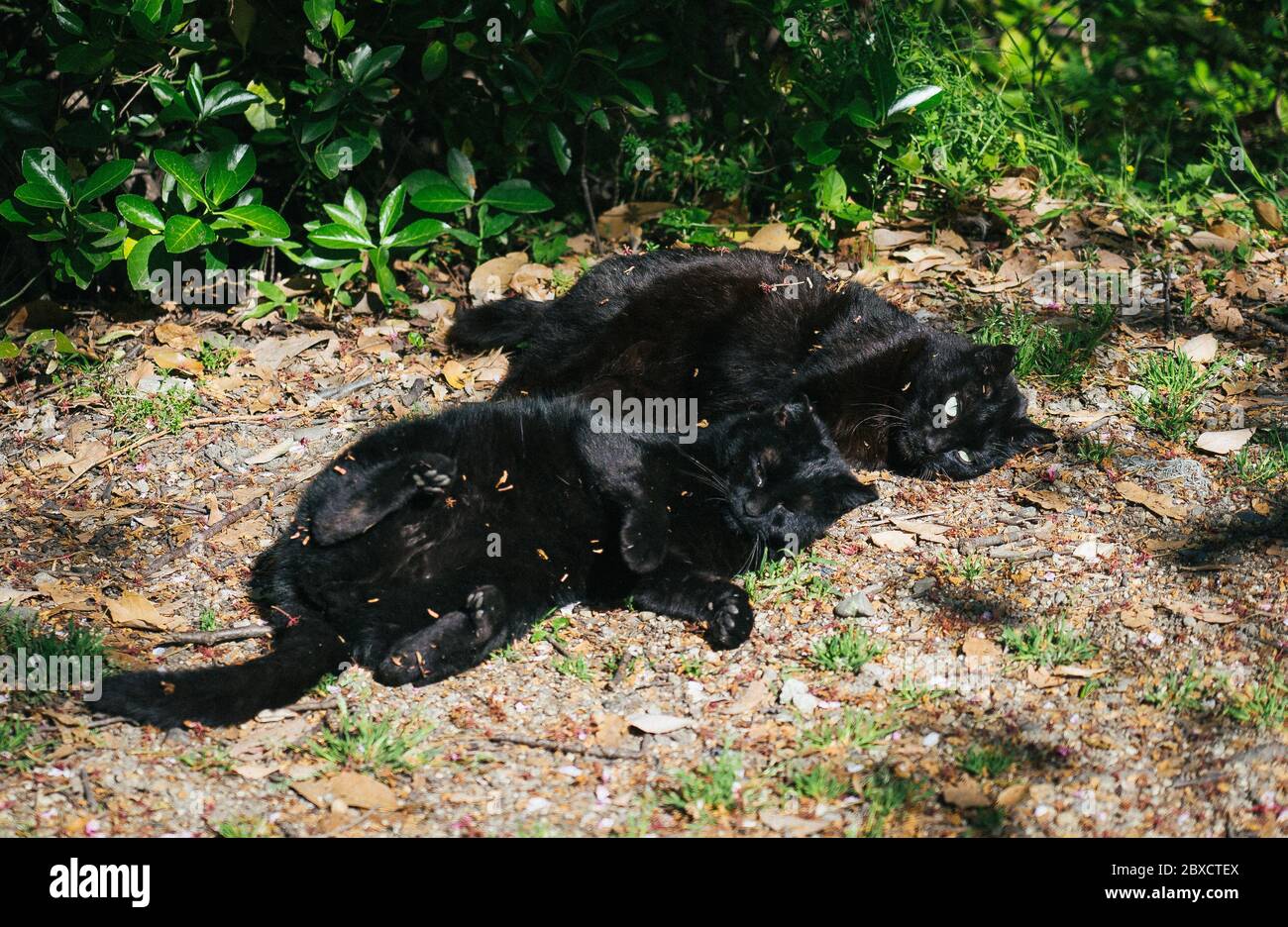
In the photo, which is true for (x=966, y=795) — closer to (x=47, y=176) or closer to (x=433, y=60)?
(x=433, y=60)

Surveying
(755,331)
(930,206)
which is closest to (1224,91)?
(930,206)

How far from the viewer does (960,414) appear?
468cm

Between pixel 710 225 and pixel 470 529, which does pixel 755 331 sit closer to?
pixel 710 225

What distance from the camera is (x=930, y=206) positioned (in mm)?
6105

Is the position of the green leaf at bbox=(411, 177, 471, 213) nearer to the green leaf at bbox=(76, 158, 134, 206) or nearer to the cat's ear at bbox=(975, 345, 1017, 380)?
the green leaf at bbox=(76, 158, 134, 206)

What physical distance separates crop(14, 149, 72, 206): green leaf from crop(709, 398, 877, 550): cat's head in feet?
9.51

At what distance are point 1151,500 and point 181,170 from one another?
411cm

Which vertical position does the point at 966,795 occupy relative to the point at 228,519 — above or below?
below

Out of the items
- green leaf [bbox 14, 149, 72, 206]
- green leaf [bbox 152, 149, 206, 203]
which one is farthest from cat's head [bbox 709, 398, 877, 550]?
green leaf [bbox 14, 149, 72, 206]

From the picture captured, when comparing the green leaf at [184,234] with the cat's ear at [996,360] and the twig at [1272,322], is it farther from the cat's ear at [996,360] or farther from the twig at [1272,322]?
the twig at [1272,322]

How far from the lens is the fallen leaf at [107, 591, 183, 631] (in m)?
3.84

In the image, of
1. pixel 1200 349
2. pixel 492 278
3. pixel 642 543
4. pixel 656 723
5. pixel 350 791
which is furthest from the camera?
pixel 492 278

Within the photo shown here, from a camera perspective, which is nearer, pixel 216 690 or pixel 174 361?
pixel 216 690
